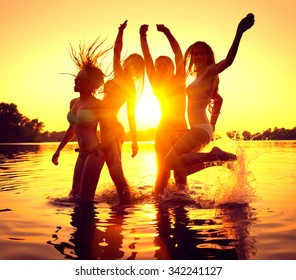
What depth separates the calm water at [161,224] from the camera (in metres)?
4.40

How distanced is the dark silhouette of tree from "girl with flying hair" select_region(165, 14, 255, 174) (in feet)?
149

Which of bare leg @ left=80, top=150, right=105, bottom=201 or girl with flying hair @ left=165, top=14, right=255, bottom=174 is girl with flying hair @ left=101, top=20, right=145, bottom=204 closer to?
bare leg @ left=80, top=150, right=105, bottom=201

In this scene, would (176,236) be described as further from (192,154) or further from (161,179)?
(161,179)

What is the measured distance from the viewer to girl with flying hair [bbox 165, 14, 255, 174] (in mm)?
6207

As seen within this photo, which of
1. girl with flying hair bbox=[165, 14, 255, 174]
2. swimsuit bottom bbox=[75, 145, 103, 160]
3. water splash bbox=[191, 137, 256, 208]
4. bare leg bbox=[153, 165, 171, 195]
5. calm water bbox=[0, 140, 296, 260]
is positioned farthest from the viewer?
bare leg bbox=[153, 165, 171, 195]

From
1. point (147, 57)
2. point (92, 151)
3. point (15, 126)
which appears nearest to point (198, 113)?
point (147, 57)

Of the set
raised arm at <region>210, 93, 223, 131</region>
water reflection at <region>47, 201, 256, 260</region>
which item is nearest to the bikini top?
water reflection at <region>47, 201, 256, 260</region>

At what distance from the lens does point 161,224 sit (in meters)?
5.54

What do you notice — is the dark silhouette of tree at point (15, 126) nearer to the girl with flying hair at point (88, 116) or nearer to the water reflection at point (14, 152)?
the water reflection at point (14, 152)

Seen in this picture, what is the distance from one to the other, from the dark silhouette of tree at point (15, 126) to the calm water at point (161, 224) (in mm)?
43924

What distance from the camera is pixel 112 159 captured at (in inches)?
269

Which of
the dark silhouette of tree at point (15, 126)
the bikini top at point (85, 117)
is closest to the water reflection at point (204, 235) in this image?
the bikini top at point (85, 117)
